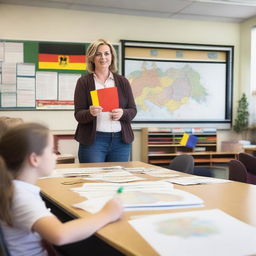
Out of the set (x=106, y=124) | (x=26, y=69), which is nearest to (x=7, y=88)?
(x=26, y=69)

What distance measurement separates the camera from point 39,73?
4.59m

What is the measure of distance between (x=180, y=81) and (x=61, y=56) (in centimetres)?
172

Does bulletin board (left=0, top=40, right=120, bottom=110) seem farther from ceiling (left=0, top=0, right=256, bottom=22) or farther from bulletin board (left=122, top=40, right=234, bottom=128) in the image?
bulletin board (left=122, top=40, right=234, bottom=128)

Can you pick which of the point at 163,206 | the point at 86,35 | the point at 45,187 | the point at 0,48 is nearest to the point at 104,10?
the point at 86,35

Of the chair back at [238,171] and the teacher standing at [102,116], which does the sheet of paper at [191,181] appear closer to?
the chair back at [238,171]

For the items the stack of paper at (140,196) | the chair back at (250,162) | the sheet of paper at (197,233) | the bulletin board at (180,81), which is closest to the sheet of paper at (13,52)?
the bulletin board at (180,81)

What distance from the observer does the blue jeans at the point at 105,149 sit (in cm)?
230

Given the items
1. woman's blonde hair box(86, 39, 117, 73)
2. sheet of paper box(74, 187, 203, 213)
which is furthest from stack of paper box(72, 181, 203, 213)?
woman's blonde hair box(86, 39, 117, 73)

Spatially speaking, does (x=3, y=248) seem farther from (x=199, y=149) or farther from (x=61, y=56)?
(x=199, y=149)

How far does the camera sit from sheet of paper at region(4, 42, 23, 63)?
4465 mm

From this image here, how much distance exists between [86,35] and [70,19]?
0.29 meters

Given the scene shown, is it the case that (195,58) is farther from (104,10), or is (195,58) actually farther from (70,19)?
(70,19)

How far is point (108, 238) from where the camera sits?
0.91m

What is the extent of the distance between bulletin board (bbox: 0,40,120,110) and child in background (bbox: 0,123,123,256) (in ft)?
11.9
